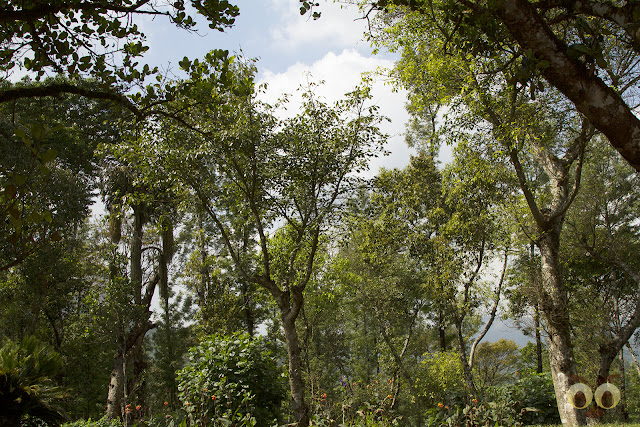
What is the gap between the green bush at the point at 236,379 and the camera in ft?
21.6

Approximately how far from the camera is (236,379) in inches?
270

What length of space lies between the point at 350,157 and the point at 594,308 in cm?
1290

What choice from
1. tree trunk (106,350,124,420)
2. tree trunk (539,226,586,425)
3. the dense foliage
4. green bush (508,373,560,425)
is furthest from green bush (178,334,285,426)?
tree trunk (106,350,124,420)

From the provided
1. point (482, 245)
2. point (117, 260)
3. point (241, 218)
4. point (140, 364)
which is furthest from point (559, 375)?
point (140, 364)

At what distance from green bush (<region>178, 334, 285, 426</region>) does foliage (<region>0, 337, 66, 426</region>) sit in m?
2.07

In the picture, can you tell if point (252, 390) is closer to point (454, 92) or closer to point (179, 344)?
point (454, 92)

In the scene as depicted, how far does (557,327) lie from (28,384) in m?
9.23

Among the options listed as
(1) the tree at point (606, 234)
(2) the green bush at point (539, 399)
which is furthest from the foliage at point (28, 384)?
(1) the tree at point (606, 234)

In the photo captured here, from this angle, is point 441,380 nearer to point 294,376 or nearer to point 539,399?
point 539,399

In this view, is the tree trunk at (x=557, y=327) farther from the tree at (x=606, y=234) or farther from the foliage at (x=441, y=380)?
the tree at (x=606, y=234)

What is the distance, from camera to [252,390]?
684 cm

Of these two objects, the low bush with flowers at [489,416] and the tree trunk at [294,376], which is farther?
the tree trunk at [294,376]

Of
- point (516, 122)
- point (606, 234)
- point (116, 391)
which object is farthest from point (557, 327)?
point (116, 391)

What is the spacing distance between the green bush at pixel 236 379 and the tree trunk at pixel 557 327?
17.3 feet
